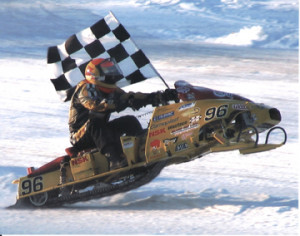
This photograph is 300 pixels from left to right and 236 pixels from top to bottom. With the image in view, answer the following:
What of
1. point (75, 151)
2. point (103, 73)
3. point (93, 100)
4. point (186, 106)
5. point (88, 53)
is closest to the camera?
point (186, 106)

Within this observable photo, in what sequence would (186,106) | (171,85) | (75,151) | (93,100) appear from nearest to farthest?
1. (186,106)
2. (93,100)
3. (75,151)
4. (171,85)

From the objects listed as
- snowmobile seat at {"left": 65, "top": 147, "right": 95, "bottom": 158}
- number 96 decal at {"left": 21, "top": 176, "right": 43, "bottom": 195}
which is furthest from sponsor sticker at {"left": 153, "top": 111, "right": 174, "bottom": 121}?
number 96 decal at {"left": 21, "top": 176, "right": 43, "bottom": 195}

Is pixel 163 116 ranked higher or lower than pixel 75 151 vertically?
higher

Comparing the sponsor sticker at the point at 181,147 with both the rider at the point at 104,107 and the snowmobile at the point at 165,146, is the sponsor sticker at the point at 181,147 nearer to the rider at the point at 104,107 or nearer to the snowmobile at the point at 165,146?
the snowmobile at the point at 165,146

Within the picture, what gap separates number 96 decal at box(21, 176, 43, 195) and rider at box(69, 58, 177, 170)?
608mm

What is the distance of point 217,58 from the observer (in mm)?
17203

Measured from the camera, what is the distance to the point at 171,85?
13648 millimetres

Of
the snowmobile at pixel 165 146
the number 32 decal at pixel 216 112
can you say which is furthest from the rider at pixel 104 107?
the number 32 decal at pixel 216 112

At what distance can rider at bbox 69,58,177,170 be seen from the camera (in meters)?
6.19

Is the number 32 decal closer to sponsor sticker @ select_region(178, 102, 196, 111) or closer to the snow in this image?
sponsor sticker @ select_region(178, 102, 196, 111)

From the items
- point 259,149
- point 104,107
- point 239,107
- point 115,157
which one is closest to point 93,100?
point 104,107

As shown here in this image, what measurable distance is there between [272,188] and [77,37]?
293 centimetres

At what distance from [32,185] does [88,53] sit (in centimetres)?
185

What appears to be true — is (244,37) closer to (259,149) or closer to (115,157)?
(115,157)
